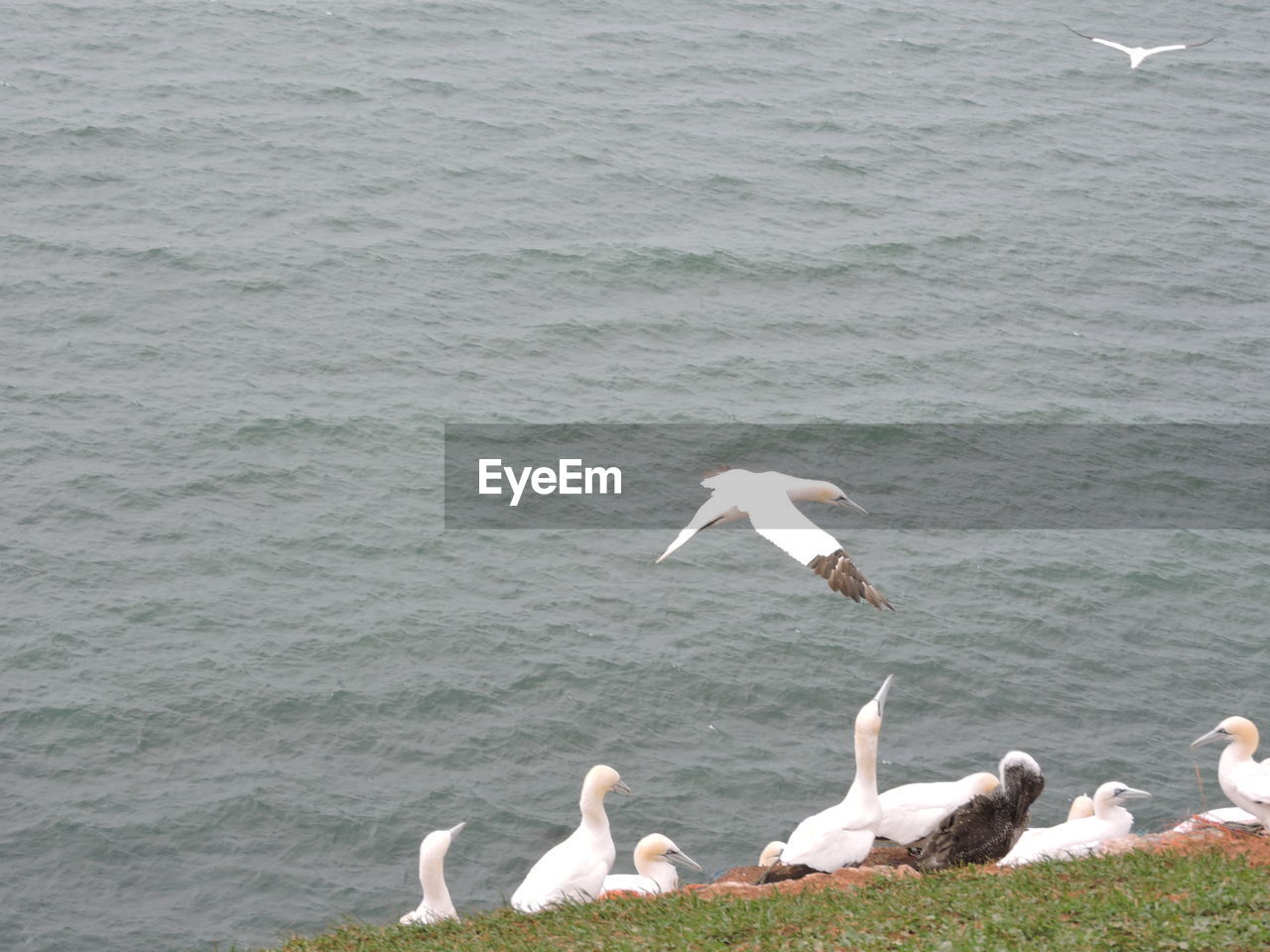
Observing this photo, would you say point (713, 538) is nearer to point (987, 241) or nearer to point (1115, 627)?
point (1115, 627)

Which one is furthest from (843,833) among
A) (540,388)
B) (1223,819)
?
(540,388)

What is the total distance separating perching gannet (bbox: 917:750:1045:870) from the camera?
664 inches

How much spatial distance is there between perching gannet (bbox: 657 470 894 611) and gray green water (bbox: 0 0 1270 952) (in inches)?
204

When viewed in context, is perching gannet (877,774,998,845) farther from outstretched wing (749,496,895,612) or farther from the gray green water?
the gray green water

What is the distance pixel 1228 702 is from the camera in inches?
1043

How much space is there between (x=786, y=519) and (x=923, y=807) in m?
4.12

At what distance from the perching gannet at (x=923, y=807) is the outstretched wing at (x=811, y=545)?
2.09 metres

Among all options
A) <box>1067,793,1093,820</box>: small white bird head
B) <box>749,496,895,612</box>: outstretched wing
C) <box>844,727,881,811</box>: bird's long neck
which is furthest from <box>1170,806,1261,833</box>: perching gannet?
<box>749,496,895,612</box>: outstretched wing

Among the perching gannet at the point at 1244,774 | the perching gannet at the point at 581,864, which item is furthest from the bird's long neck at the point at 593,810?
the perching gannet at the point at 1244,774

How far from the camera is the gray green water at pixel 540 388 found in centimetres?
2438

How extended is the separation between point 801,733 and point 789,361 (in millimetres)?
14505

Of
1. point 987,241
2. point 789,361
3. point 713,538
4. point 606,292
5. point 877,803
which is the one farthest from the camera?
point 987,241

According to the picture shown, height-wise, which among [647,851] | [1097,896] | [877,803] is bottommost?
[647,851]

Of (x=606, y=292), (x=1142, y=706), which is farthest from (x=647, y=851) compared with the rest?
(x=606, y=292)
